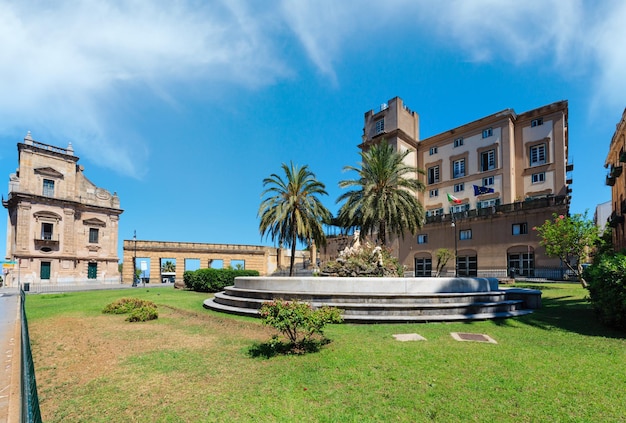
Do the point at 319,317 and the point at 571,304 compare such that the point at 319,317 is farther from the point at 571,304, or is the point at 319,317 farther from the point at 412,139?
the point at 412,139

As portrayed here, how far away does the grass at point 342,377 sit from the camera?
4281mm

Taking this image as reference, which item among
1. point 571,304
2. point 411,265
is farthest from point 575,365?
point 411,265

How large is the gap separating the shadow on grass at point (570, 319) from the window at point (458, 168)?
28.5m

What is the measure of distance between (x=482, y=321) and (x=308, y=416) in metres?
8.08

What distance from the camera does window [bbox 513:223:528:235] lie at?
32562mm

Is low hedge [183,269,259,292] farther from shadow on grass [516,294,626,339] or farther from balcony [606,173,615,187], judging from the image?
balcony [606,173,615,187]

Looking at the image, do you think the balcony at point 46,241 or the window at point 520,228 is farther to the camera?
the balcony at point 46,241

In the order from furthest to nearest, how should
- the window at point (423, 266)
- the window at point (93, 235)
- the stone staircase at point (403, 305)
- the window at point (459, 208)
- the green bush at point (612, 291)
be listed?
the window at point (93, 235) < the window at point (423, 266) < the window at point (459, 208) < the stone staircase at point (403, 305) < the green bush at point (612, 291)

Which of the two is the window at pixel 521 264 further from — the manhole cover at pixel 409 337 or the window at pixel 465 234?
the manhole cover at pixel 409 337

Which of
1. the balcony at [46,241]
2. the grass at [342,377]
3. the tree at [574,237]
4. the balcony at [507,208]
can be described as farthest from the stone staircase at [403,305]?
the balcony at [46,241]

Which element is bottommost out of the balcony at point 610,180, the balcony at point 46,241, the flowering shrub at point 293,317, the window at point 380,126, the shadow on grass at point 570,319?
the shadow on grass at point 570,319

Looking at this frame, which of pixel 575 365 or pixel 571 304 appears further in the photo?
pixel 571 304

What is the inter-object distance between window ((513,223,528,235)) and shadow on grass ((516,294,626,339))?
2080 cm

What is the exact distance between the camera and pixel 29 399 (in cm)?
289
